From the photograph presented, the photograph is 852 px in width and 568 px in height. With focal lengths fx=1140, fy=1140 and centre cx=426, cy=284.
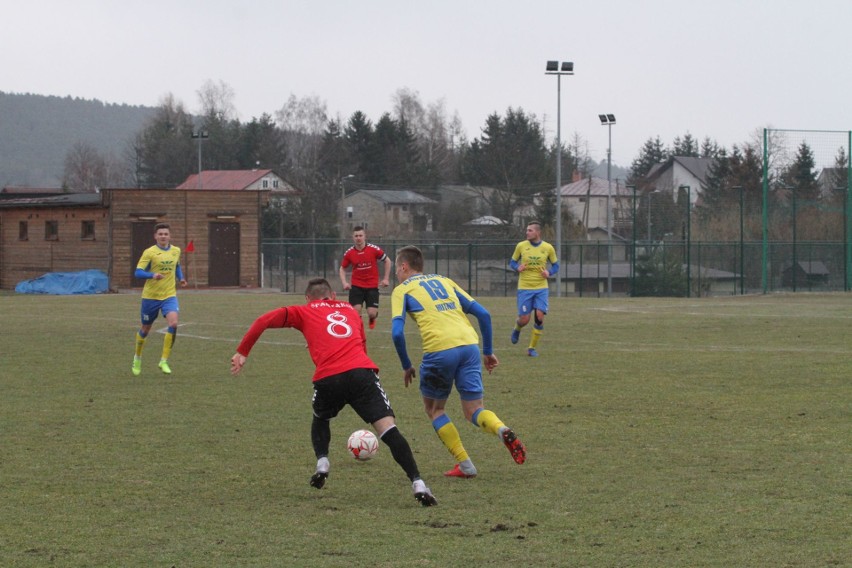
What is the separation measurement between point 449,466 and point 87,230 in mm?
44857

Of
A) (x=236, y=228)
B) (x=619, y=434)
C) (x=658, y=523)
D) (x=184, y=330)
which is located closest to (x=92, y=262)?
(x=236, y=228)

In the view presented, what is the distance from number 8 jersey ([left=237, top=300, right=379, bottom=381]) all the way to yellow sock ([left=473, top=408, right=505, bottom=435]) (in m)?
1.01

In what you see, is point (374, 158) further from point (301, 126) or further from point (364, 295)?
point (364, 295)

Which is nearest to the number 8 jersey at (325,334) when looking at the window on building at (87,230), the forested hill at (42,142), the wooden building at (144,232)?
the wooden building at (144,232)

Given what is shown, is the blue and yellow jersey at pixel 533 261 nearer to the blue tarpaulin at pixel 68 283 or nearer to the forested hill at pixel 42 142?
the blue tarpaulin at pixel 68 283

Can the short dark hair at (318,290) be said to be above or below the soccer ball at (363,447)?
above

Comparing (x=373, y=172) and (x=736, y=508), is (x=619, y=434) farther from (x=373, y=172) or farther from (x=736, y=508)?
(x=373, y=172)

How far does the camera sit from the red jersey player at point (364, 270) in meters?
20.6

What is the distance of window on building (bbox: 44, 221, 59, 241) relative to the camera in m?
52.3

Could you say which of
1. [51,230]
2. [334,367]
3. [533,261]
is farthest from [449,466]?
[51,230]

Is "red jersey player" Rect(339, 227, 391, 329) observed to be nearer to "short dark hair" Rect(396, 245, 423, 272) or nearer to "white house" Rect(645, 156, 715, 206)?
"short dark hair" Rect(396, 245, 423, 272)

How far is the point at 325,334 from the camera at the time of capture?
315 inches

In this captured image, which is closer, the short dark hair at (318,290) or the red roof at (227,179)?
the short dark hair at (318,290)

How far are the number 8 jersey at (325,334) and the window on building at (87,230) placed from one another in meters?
44.6
